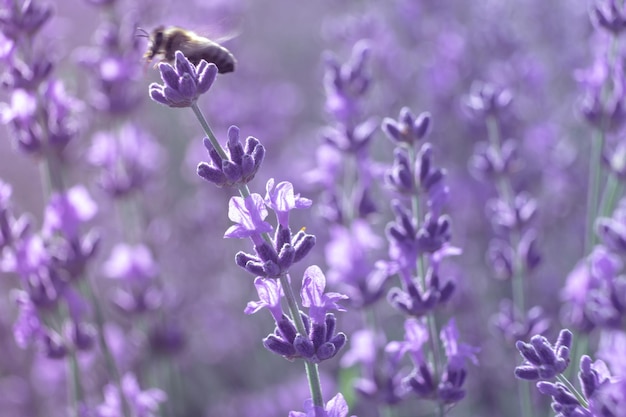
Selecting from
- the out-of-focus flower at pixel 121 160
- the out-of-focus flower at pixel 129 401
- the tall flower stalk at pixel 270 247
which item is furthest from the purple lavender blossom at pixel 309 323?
the out-of-focus flower at pixel 121 160

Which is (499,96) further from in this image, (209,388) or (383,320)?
(209,388)

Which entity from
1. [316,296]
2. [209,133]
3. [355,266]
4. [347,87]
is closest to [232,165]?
[209,133]

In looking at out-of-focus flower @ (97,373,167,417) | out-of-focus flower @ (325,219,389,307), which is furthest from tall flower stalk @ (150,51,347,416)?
out-of-focus flower @ (97,373,167,417)

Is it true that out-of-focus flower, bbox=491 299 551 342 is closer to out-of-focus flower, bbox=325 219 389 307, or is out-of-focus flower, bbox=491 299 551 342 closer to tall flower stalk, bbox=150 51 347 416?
out-of-focus flower, bbox=325 219 389 307

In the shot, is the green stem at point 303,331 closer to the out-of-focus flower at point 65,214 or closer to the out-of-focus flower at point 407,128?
the out-of-focus flower at point 407,128

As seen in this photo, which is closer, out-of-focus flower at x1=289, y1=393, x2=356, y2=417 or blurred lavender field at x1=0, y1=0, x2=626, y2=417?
out-of-focus flower at x1=289, y1=393, x2=356, y2=417

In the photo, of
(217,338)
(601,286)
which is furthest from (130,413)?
(217,338)

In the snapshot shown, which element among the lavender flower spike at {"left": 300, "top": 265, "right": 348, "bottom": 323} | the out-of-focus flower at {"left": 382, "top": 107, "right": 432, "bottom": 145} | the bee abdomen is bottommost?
the lavender flower spike at {"left": 300, "top": 265, "right": 348, "bottom": 323}
